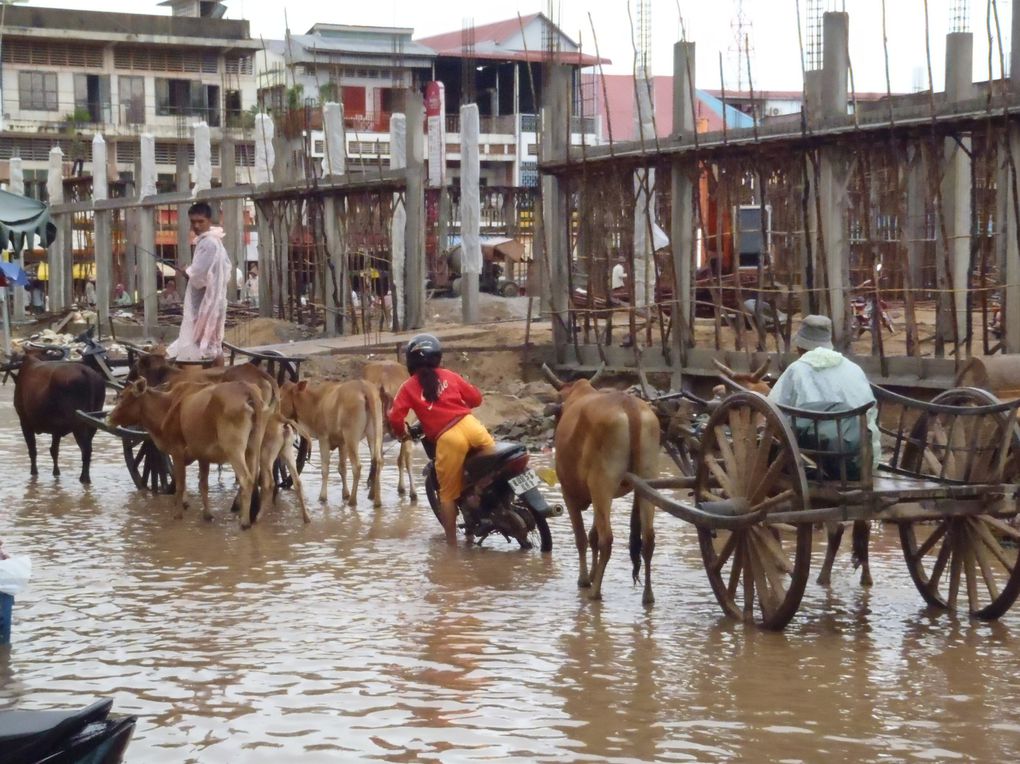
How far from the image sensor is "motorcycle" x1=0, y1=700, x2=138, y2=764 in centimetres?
423

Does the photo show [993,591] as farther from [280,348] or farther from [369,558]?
[280,348]

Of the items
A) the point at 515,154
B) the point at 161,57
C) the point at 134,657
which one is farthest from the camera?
the point at 161,57

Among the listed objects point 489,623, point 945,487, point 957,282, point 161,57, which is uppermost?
point 161,57

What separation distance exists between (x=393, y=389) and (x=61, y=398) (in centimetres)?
307

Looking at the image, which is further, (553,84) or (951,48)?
(553,84)

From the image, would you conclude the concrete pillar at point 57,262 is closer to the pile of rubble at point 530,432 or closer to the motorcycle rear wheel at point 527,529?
the pile of rubble at point 530,432

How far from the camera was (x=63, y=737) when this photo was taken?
14.1 feet

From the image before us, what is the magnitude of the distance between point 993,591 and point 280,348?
15015mm

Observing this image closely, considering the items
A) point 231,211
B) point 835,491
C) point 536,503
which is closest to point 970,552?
point 835,491

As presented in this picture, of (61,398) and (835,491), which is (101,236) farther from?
(835,491)

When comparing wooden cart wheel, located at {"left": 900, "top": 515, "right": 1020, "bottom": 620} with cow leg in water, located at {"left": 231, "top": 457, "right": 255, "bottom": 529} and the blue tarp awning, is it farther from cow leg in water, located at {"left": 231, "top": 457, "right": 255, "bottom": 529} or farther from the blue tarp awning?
the blue tarp awning

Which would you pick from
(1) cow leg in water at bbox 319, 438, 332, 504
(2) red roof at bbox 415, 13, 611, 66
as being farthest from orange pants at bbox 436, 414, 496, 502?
(2) red roof at bbox 415, 13, 611, 66

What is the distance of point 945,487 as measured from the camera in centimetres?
773

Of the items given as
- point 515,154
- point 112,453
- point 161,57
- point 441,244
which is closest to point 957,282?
point 112,453
